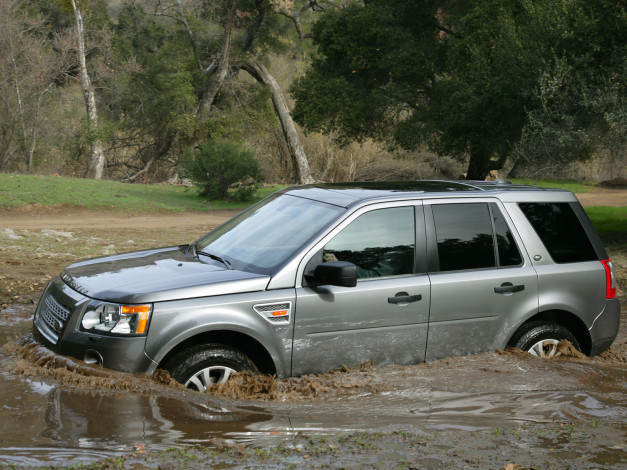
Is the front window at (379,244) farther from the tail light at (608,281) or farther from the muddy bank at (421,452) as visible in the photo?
the tail light at (608,281)

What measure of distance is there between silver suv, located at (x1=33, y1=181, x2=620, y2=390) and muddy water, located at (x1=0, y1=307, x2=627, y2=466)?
0.42 ft

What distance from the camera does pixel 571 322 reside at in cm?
639

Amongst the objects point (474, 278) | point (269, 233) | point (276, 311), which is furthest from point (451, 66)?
point (276, 311)

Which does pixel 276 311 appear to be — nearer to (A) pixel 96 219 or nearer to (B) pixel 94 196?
(A) pixel 96 219

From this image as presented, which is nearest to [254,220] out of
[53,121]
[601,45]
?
[601,45]

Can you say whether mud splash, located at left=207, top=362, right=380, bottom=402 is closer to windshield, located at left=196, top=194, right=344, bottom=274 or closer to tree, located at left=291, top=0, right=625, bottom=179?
windshield, located at left=196, top=194, right=344, bottom=274

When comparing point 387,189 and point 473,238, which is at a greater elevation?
point 387,189

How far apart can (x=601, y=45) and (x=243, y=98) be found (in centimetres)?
1947

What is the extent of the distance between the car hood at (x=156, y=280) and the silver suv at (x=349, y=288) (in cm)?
1

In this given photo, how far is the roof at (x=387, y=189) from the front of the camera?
590cm

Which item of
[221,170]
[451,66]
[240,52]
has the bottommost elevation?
[221,170]

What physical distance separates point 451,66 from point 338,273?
17128mm

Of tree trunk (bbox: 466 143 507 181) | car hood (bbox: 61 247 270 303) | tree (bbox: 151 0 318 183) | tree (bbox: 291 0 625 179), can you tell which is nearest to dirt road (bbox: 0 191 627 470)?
car hood (bbox: 61 247 270 303)

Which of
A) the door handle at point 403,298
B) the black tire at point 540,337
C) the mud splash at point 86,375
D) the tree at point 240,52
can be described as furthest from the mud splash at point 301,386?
the tree at point 240,52
